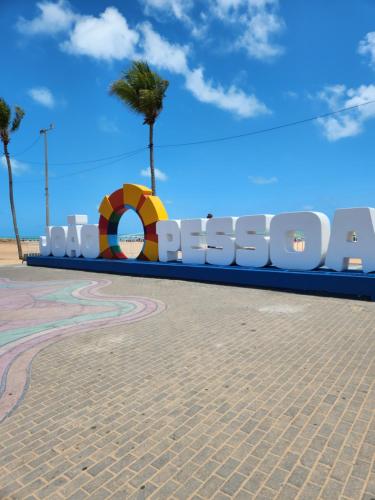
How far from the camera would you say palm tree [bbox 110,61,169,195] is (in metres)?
18.3

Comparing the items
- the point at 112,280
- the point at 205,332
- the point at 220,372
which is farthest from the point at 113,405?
the point at 112,280

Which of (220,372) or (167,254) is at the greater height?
(167,254)

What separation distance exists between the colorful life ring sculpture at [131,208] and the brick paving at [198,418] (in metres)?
8.59

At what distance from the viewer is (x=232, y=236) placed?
12.1 m

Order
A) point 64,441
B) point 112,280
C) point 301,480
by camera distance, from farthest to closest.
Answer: point 112,280 → point 64,441 → point 301,480

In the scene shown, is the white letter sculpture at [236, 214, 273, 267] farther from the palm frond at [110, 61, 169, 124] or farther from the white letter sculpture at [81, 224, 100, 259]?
the palm frond at [110, 61, 169, 124]

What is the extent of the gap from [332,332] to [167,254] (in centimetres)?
879

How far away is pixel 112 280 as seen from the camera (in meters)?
13.6

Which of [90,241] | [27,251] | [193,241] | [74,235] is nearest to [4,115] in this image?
[74,235]

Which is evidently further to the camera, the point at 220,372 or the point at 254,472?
the point at 220,372

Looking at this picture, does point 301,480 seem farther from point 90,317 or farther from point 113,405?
point 90,317

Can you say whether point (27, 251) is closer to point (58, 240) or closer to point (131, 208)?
point (58, 240)

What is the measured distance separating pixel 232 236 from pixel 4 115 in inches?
795

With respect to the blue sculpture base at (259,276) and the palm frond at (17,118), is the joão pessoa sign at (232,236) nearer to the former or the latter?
the blue sculpture base at (259,276)
